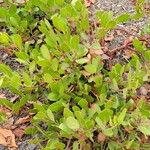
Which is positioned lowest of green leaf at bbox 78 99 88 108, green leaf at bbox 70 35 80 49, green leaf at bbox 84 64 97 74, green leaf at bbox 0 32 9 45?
green leaf at bbox 78 99 88 108

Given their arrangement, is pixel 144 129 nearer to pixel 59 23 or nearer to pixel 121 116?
pixel 121 116

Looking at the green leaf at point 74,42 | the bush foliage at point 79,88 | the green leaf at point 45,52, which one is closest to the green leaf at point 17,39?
the bush foliage at point 79,88

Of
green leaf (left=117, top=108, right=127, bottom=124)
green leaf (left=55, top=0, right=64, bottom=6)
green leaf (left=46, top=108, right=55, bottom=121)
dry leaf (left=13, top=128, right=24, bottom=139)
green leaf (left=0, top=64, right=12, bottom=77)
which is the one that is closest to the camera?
green leaf (left=117, top=108, right=127, bottom=124)

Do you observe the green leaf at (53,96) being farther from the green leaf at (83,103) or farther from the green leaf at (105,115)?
the green leaf at (105,115)

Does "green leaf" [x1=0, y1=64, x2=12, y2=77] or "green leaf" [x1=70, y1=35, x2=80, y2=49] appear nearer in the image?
"green leaf" [x1=70, y1=35, x2=80, y2=49]

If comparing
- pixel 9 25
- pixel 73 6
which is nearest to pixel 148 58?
pixel 73 6

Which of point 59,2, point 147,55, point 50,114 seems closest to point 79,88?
point 50,114

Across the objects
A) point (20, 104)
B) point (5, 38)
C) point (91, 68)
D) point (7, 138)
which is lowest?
point (7, 138)

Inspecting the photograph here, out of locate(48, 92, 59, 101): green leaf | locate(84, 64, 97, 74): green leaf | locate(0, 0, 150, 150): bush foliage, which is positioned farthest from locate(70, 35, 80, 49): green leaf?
locate(48, 92, 59, 101): green leaf

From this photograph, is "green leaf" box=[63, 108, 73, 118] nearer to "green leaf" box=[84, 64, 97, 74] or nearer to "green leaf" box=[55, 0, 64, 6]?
"green leaf" box=[84, 64, 97, 74]
